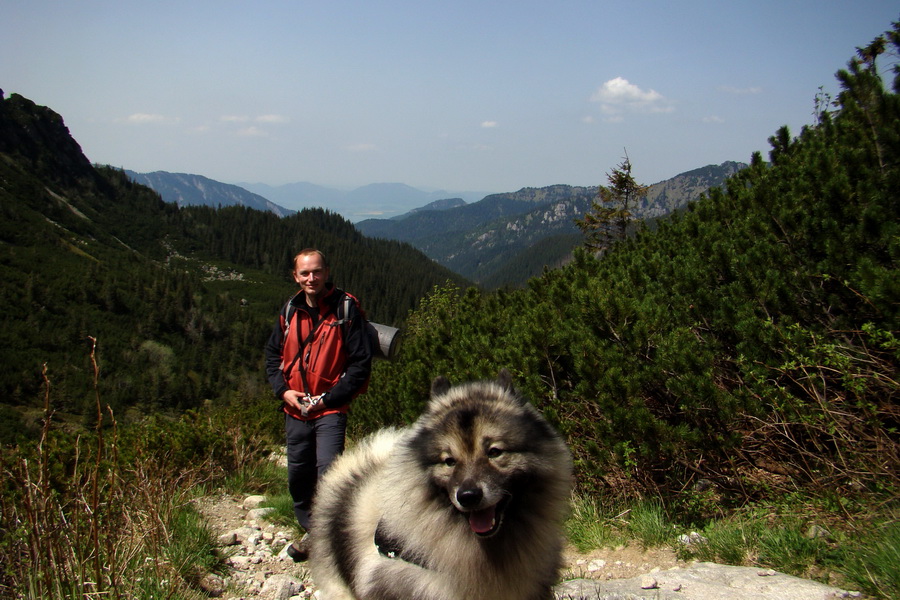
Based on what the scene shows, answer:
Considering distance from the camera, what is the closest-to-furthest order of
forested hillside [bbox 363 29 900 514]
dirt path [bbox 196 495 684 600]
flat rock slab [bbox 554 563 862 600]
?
flat rock slab [bbox 554 563 862 600]
forested hillside [bbox 363 29 900 514]
dirt path [bbox 196 495 684 600]

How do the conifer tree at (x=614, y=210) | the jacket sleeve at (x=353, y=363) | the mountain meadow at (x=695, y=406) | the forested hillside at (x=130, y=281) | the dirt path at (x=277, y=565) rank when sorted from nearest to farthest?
the mountain meadow at (x=695, y=406), the dirt path at (x=277, y=565), the jacket sleeve at (x=353, y=363), the conifer tree at (x=614, y=210), the forested hillside at (x=130, y=281)

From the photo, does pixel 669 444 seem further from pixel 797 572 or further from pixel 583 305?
pixel 583 305

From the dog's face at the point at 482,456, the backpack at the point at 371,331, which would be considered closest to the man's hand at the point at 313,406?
the backpack at the point at 371,331

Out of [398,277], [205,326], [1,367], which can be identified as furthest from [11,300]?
[398,277]

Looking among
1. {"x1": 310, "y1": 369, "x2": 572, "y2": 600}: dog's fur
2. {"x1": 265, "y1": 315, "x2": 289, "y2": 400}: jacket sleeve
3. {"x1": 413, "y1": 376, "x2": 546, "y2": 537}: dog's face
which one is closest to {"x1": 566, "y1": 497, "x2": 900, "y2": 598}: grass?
{"x1": 310, "y1": 369, "x2": 572, "y2": 600}: dog's fur

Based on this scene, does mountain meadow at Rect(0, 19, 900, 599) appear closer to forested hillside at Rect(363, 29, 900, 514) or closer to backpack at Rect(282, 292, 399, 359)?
forested hillside at Rect(363, 29, 900, 514)

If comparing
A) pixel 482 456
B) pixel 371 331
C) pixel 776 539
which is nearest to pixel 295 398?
pixel 371 331

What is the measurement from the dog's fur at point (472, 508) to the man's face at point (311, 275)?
1.76m

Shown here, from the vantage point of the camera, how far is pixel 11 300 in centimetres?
8131

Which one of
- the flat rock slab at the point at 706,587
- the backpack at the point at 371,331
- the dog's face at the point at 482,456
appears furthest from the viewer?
the backpack at the point at 371,331

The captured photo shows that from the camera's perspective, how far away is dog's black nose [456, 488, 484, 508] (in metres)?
2.16

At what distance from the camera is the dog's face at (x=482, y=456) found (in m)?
2.28

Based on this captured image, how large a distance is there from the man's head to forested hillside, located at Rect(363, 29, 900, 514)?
7.58 feet

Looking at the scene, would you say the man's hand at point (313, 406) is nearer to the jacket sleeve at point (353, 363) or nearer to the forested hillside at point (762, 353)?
the jacket sleeve at point (353, 363)
